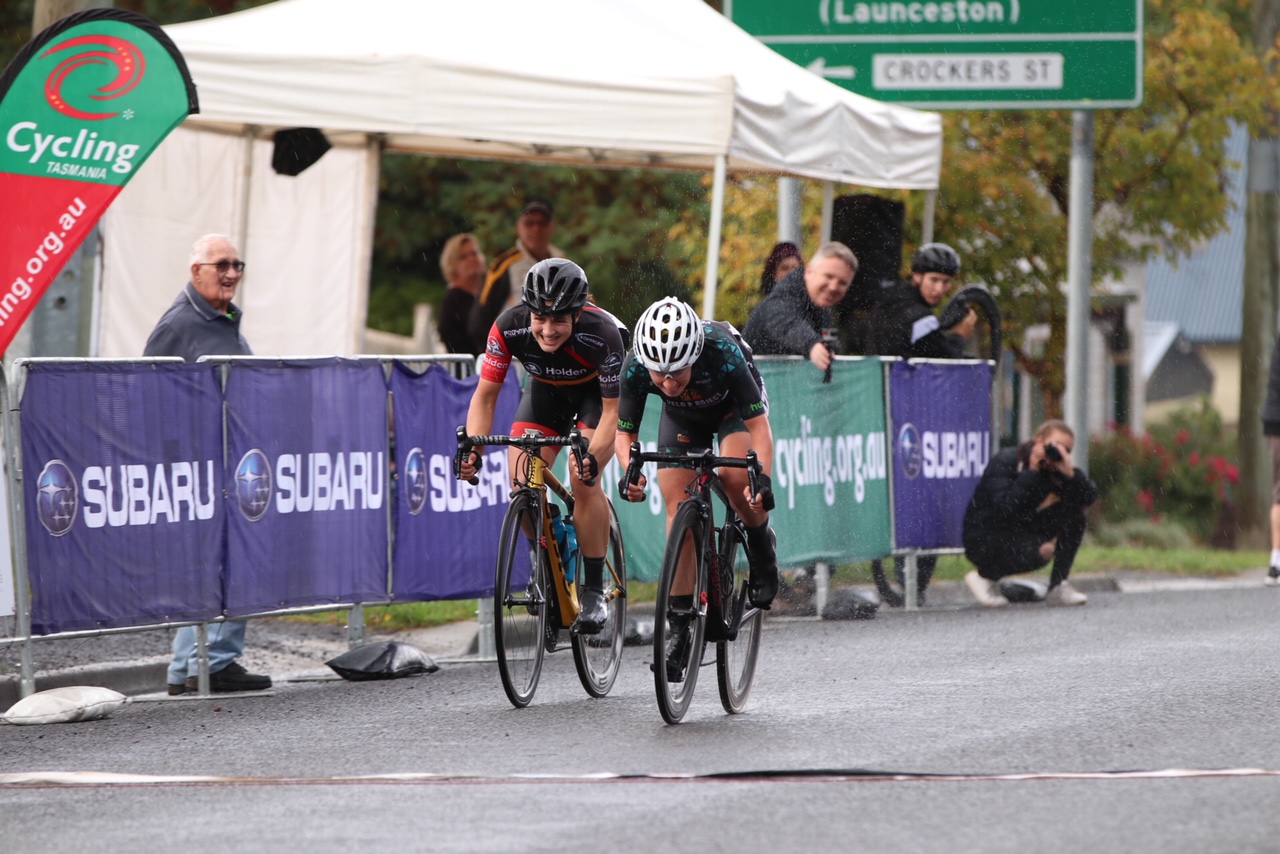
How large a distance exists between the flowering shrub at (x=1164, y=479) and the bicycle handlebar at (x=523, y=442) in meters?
18.2

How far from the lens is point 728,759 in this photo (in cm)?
722

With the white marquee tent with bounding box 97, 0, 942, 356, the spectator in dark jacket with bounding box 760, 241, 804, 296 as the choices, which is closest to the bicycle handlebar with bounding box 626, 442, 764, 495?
the white marquee tent with bounding box 97, 0, 942, 356

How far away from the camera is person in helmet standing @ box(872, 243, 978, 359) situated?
13.8 meters

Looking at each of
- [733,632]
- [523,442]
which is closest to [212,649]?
[523,442]

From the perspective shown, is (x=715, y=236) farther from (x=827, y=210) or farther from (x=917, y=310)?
(x=827, y=210)

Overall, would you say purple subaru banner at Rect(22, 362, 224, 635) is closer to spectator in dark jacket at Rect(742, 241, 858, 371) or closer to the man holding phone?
spectator in dark jacket at Rect(742, 241, 858, 371)

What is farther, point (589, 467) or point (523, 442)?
point (523, 442)

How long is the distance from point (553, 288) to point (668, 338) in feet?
2.90

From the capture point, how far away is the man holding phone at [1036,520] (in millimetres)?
13664

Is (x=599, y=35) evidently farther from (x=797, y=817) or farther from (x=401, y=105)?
(x=797, y=817)

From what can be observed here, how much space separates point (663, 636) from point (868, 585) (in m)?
6.87

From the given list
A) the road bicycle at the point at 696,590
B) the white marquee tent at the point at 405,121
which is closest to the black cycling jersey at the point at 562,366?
the road bicycle at the point at 696,590

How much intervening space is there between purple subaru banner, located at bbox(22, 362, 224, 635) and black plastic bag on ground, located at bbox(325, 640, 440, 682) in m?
0.86

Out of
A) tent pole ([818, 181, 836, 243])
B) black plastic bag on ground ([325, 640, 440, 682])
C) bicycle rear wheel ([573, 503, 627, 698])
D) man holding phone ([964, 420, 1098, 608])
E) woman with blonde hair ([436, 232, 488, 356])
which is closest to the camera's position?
bicycle rear wheel ([573, 503, 627, 698])
